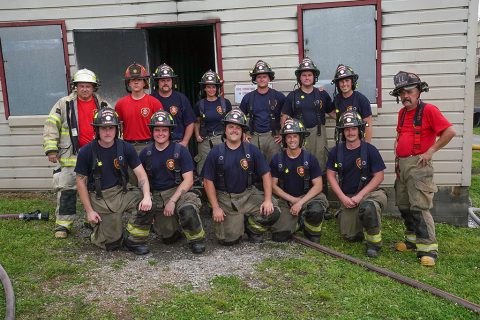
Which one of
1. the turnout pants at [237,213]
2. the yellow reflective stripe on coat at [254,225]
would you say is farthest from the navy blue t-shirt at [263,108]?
the yellow reflective stripe on coat at [254,225]

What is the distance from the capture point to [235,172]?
17.2ft

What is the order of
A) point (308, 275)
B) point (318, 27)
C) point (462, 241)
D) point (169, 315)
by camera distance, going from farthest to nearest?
1. point (318, 27)
2. point (462, 241)
3. point (308, 275)
4. point (169, 315)

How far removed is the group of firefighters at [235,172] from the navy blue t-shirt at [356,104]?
0.01m

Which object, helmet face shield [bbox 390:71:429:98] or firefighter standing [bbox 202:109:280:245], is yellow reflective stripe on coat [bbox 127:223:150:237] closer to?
firefighter standing [bbox 202:109:280:245]

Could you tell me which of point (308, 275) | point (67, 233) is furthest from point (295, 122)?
point (67, 233)

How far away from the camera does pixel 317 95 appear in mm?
5969

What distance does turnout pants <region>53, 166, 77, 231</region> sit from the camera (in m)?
5.51

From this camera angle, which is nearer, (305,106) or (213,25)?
(305,106)

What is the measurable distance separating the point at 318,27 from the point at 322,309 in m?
4.25

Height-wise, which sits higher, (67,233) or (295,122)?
(295,122)

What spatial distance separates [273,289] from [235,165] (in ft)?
Result: 5.30

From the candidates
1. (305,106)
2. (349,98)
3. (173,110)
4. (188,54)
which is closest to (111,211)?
(173,110)

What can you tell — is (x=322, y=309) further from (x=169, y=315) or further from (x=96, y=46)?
(x=96, y=46)

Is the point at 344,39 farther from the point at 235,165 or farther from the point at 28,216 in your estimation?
the point at 28,216
